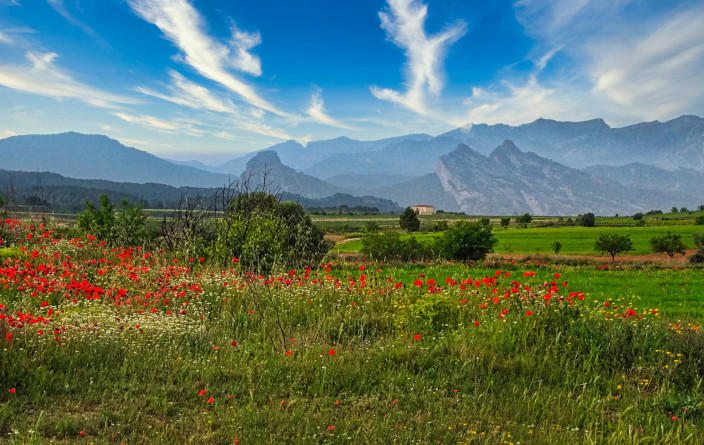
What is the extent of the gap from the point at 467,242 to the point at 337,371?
24217 millimetres

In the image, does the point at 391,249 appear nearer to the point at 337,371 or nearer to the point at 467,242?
the point at 467,242

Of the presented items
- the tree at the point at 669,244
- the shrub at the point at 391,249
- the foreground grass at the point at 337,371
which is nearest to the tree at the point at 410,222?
the tree at the point at 669,244

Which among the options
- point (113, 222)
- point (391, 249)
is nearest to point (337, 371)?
point (113, 222)

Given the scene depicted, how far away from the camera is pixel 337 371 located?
498 centimetres

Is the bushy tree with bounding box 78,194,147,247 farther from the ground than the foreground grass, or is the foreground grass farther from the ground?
the bushy tree with bounding box 78,194,147,247

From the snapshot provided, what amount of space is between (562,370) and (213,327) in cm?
499

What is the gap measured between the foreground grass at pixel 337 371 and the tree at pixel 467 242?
2054 centimetres

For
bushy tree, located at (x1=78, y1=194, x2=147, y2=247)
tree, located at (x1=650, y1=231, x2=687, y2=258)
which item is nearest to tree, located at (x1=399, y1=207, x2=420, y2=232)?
tree, located at (x1=650, y1=231, x2=687, y2=258)

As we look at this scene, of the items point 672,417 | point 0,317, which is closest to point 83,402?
point 0,317

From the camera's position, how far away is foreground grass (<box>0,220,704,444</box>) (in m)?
3.82

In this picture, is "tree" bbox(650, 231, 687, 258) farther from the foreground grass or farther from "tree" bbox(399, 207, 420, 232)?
"tree" bbox(399, 207, 420, 232)

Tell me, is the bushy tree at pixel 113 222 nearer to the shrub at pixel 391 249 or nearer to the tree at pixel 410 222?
the shrub at pixel 391 249

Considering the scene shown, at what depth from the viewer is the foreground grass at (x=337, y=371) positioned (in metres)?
3.82

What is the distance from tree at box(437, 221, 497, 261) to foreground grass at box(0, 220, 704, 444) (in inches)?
809
